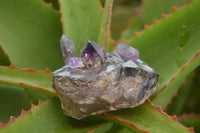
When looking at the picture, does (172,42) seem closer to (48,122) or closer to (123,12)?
(48,122)

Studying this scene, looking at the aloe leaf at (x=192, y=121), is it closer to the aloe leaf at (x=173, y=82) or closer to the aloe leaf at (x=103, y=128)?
the aloe leaf at (x=173, y=82)

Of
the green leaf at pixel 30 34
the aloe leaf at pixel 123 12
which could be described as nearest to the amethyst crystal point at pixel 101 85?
the green leaf at pixel 30 34

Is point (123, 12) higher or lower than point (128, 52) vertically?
lower

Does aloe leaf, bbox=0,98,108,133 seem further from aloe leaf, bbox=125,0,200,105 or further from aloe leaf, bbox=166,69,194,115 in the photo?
aloe leaf, bbox=166,69,194,115

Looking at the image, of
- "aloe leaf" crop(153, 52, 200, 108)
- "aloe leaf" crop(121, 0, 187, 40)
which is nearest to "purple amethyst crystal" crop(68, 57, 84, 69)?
"aloe leaf" crop(153, 52, 200, 108)

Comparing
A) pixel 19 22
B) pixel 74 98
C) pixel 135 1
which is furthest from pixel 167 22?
pixel 135 1

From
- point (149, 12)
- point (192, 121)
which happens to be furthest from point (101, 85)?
point (149, 12)
